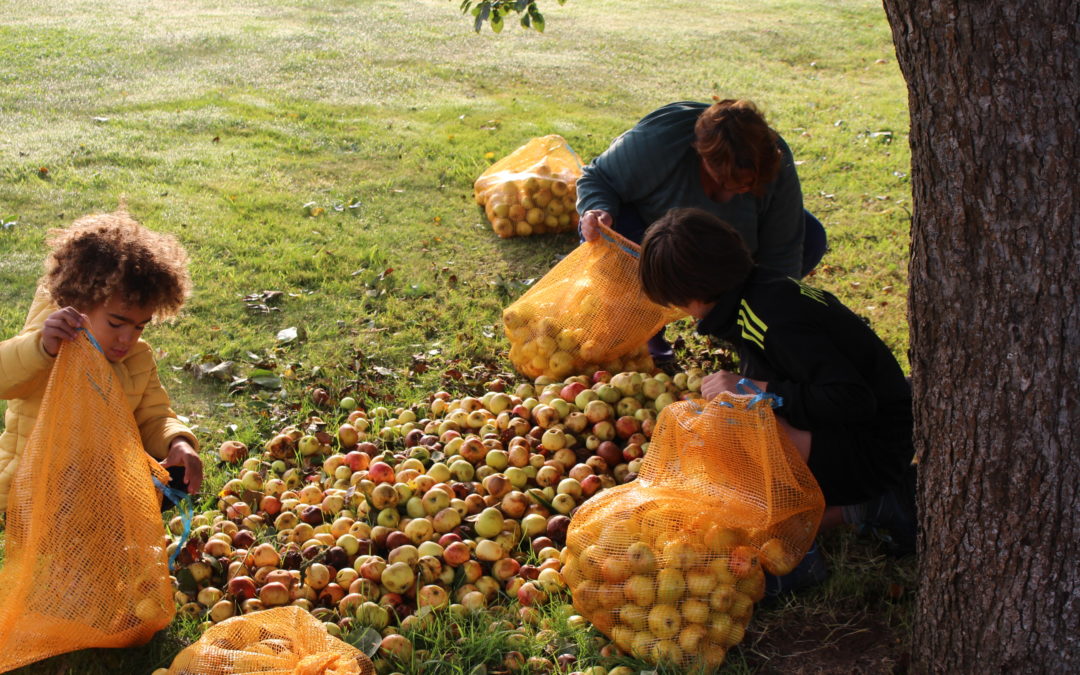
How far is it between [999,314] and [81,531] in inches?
99.2

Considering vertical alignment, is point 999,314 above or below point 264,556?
above

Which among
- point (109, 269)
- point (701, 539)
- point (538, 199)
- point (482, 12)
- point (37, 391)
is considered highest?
point (482, 12)

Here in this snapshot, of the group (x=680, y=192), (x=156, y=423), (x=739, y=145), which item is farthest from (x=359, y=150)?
(x=156, y=423)

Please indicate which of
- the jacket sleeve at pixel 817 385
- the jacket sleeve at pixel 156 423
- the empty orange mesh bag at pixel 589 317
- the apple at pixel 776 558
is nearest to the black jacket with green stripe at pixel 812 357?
the jacket sleeve at pixel 817 385

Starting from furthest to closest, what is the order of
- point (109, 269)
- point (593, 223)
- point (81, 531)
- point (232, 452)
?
point (593, 223) < point (232, 452) < point (109, 269) < point (81, 531)

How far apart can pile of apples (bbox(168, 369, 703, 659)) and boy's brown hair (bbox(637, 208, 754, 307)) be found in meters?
0.88

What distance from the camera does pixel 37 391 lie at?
314 cm

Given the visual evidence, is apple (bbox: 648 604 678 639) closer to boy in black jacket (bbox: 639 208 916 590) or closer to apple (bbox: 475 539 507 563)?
boy in black jacket (bbox: 639 208 916 590)

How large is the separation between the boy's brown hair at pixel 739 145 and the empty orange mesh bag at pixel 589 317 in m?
0.53

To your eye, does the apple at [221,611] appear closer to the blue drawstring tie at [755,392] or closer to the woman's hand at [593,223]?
the blue drawstring tie at [755,392]

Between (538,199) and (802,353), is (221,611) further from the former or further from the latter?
(538,199)

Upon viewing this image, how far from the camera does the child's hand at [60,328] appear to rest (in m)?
2.83

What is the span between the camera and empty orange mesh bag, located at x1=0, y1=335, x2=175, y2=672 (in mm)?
2695

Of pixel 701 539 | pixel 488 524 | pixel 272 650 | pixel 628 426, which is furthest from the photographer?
pixel 628 426
